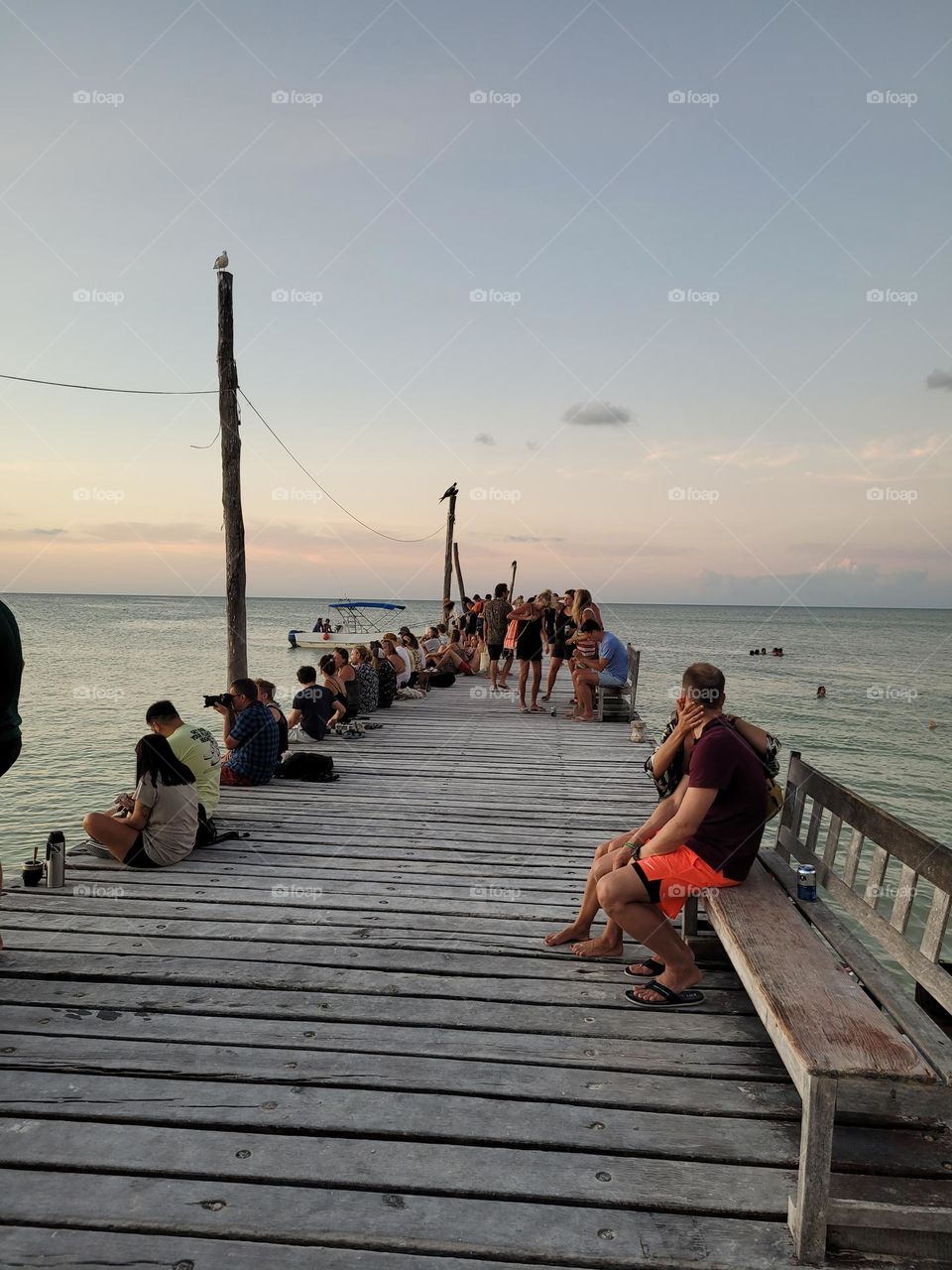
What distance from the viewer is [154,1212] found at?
2570 mm

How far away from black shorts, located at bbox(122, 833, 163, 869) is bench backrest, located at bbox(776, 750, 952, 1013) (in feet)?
13.9

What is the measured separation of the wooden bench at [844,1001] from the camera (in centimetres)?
246

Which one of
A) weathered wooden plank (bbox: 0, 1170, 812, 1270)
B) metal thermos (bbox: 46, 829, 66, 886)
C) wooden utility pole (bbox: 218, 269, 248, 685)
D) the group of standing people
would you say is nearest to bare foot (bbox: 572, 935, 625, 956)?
weathered wooden plank (bbox: 0, 1170, 812, 1270)

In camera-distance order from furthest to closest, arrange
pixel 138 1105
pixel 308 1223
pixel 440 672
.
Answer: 1. pixel 440 672
2. pixel 138 1105
3. pixel 308 1223

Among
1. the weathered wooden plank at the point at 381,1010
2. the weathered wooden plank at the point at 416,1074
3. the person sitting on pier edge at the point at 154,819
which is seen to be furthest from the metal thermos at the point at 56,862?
the weathered wooden plank at the point at 416,1074

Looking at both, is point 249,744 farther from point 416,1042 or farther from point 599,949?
point 416,1042

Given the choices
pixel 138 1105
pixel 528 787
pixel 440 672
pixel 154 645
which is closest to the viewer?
pixel 138 1105

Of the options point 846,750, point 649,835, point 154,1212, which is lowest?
point 846,750

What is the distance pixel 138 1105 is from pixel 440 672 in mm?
14646

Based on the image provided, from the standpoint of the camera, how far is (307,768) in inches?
351

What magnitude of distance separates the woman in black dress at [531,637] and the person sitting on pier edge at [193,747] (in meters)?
6.73

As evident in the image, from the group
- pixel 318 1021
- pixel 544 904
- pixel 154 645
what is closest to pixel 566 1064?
pixel 318 1021

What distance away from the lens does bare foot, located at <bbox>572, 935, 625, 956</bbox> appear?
4.58 m

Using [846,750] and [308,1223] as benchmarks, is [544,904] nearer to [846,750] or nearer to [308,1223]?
[308,1223]
